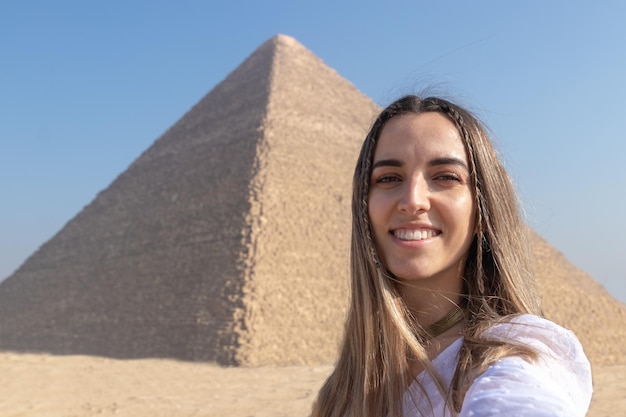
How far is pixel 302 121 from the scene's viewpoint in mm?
50156

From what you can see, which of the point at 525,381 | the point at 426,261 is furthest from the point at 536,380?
the point at 426,261

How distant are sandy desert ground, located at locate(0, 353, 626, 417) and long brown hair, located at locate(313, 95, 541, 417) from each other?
13.3 meters

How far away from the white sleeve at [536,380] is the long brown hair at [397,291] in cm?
13

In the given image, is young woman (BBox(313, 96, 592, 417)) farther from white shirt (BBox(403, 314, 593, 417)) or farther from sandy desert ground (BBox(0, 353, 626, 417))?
sandy desert ground (BBox(0, 353, 626, 417))

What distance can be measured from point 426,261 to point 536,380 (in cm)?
53

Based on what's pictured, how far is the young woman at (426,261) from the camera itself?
6.08ft

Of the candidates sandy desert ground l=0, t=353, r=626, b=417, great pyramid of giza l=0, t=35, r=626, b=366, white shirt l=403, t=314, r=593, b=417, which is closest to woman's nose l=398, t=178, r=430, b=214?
white shirt l=403, t=314, r=593, b=417

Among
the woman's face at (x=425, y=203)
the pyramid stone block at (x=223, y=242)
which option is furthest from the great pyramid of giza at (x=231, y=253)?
the woman's face at (x=425, y=203)

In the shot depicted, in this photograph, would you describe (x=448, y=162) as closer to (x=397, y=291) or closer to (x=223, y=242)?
(x=397, y=291)

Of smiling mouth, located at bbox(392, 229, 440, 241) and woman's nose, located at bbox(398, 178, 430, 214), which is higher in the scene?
woman's nose, located at bbox(398, 178, 430, 214)

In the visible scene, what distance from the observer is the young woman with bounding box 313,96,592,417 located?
73.0 inches

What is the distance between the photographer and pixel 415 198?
1.94 metres

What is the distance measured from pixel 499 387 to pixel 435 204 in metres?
0.60

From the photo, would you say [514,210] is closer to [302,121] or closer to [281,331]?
[281,331]
